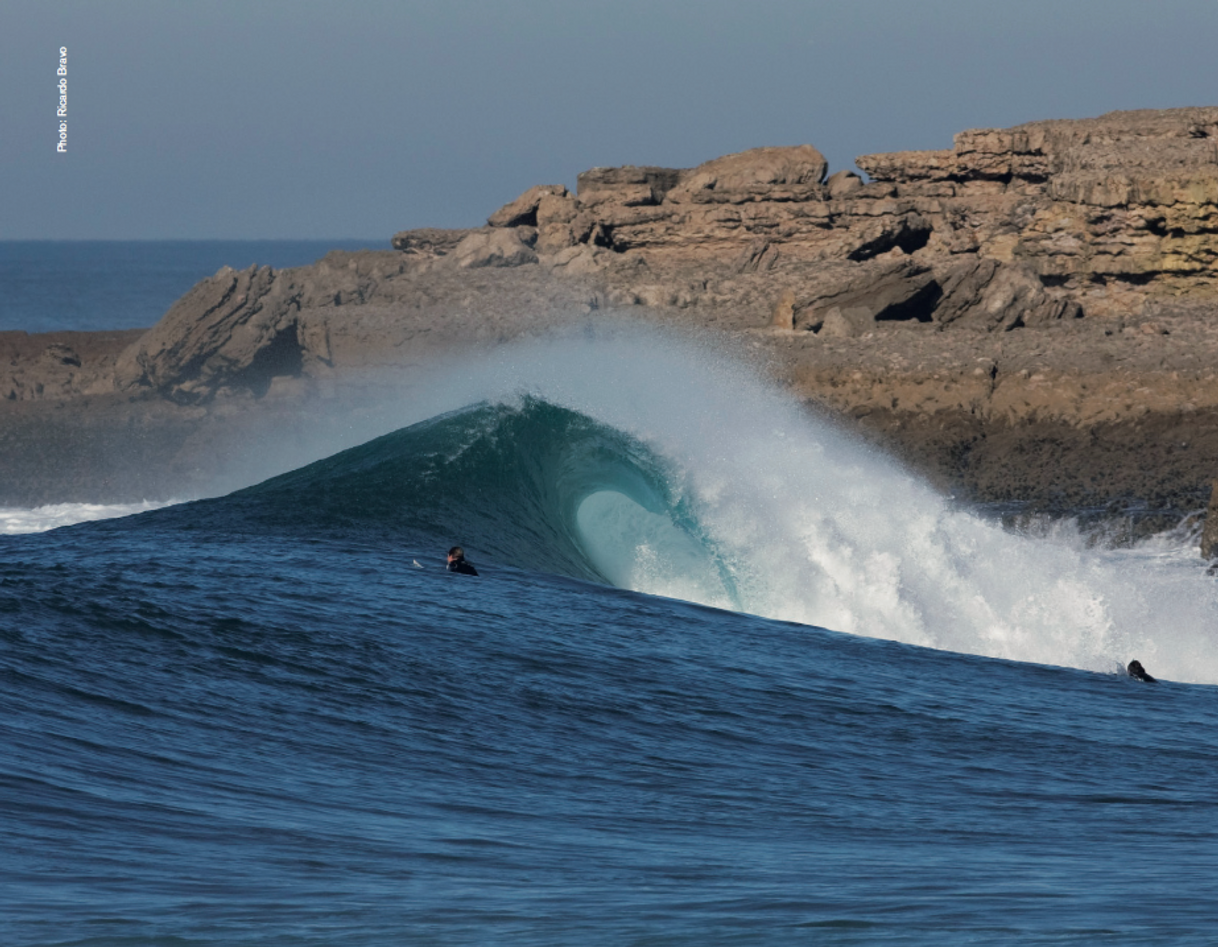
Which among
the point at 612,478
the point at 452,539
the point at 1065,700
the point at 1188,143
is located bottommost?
the point at 1065,700

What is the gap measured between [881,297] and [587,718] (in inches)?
1090

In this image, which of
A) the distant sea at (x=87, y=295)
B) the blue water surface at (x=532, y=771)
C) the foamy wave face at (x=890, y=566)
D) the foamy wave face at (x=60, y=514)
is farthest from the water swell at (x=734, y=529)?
the distant sea at (x=87, y=295)

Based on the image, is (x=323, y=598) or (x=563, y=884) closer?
(x=563, y=884)

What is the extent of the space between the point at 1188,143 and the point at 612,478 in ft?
88.5

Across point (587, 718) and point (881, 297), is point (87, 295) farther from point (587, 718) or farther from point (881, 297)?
point (587, 718)

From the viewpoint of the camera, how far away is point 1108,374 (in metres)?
29.3

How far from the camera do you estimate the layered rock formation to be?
28906 millimetres

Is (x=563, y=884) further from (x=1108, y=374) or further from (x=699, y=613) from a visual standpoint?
(x=1108, y=374)

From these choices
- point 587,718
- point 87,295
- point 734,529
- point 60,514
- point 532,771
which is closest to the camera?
point 532,771

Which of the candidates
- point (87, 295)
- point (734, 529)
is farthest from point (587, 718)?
point (87, 295)

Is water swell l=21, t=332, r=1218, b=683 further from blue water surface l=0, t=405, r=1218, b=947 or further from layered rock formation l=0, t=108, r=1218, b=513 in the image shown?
layered rock formation l=0, t=108, r=1218, b=513

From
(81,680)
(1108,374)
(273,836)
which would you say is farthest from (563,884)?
(1108,374)

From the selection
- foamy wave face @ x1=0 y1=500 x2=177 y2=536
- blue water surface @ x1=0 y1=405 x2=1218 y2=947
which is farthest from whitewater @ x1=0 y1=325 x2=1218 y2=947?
foamy wave face @ x1=0 y1=500 x2=177 y2=536

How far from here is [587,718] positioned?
9695 millimetres
